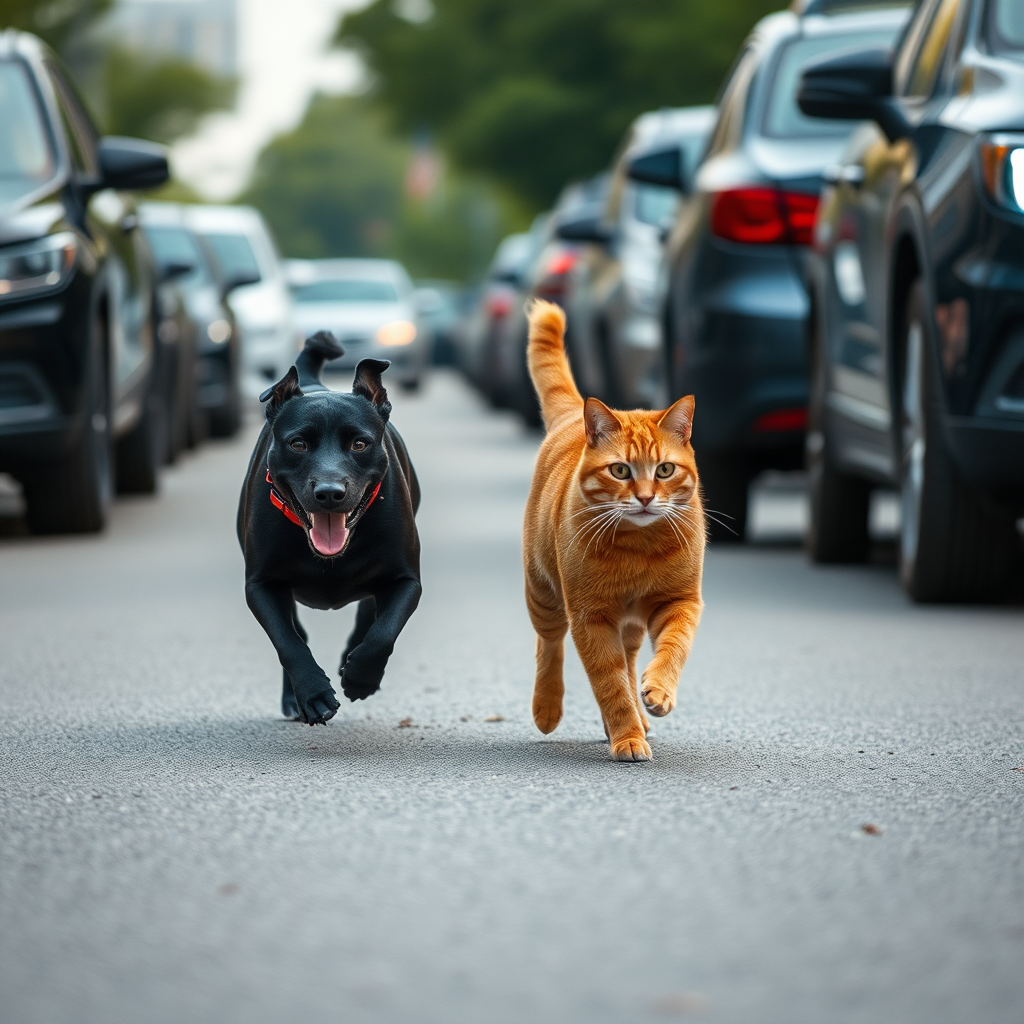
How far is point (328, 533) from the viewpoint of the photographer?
5250 mm

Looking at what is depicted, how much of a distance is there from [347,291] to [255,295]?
337 inches

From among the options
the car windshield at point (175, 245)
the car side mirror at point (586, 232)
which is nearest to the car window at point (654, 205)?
the car side mirror at point (586, 232)

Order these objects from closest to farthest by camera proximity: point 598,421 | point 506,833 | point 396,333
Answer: point 506,833 → point 598,421 → point 396,333

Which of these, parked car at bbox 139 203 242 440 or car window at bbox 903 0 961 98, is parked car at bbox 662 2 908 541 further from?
parked car at bbox 139 203 242 440

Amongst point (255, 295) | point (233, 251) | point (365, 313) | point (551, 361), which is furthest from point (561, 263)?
point (365, 313)

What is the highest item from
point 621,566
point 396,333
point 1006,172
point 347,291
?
point 1006,172

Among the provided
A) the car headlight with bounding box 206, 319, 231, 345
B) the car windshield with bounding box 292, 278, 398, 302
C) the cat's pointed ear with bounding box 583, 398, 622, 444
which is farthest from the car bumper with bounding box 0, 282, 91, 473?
the car windshield with bounding box 292, 278, 398, 302

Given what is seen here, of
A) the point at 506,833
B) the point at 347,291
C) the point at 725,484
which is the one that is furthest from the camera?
the point at 347,291

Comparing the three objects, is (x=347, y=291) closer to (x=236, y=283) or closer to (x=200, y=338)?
(x=236, y=283)

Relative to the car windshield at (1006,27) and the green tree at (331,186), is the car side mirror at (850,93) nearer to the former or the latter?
the car windshield at (1006,27)

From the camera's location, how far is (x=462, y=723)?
18.9 ft

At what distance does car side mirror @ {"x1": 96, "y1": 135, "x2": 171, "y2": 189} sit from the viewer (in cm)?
1038

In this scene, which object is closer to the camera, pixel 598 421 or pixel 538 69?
pixel 598 421

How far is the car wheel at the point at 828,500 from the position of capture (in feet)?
30.2
